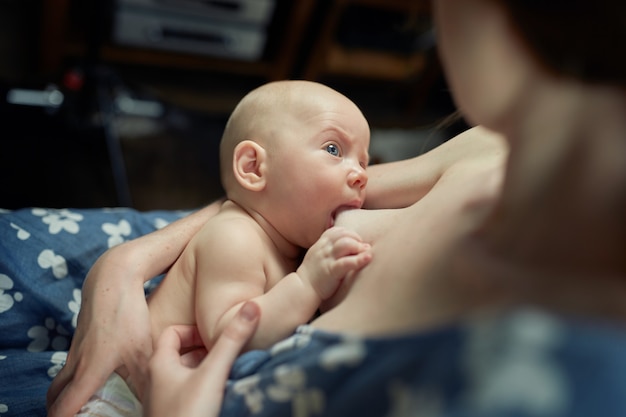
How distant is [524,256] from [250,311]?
0.35m

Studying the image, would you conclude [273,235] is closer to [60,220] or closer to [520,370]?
[60,220]

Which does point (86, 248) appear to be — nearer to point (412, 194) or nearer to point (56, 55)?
point (412, 194)

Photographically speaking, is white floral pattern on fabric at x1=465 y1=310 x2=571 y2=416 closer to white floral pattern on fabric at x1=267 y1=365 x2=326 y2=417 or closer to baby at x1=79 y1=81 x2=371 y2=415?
white floral pattern on fabric at x1=267 y1=365 x2=326 y2=417

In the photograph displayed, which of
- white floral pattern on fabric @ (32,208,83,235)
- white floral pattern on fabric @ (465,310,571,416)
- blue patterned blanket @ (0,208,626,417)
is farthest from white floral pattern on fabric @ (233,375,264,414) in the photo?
white floral pattern on fabric @ (32,208,83,235)

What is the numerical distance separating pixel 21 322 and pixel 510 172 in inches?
33.6

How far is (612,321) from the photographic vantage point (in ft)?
1.39

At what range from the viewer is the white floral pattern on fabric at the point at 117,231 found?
1192mm

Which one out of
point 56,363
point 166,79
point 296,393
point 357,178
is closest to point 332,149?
point 357,178

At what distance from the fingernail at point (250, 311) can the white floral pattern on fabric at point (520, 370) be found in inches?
13.7

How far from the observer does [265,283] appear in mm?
852

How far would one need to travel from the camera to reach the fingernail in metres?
0.71

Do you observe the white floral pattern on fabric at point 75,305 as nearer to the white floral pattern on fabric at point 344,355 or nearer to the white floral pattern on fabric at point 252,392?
the white floral pattern on fabric at point 252,392

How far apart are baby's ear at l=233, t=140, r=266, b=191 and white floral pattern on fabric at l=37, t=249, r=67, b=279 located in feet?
1.27

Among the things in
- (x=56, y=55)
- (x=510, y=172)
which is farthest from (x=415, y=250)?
(x=56, y=55)
